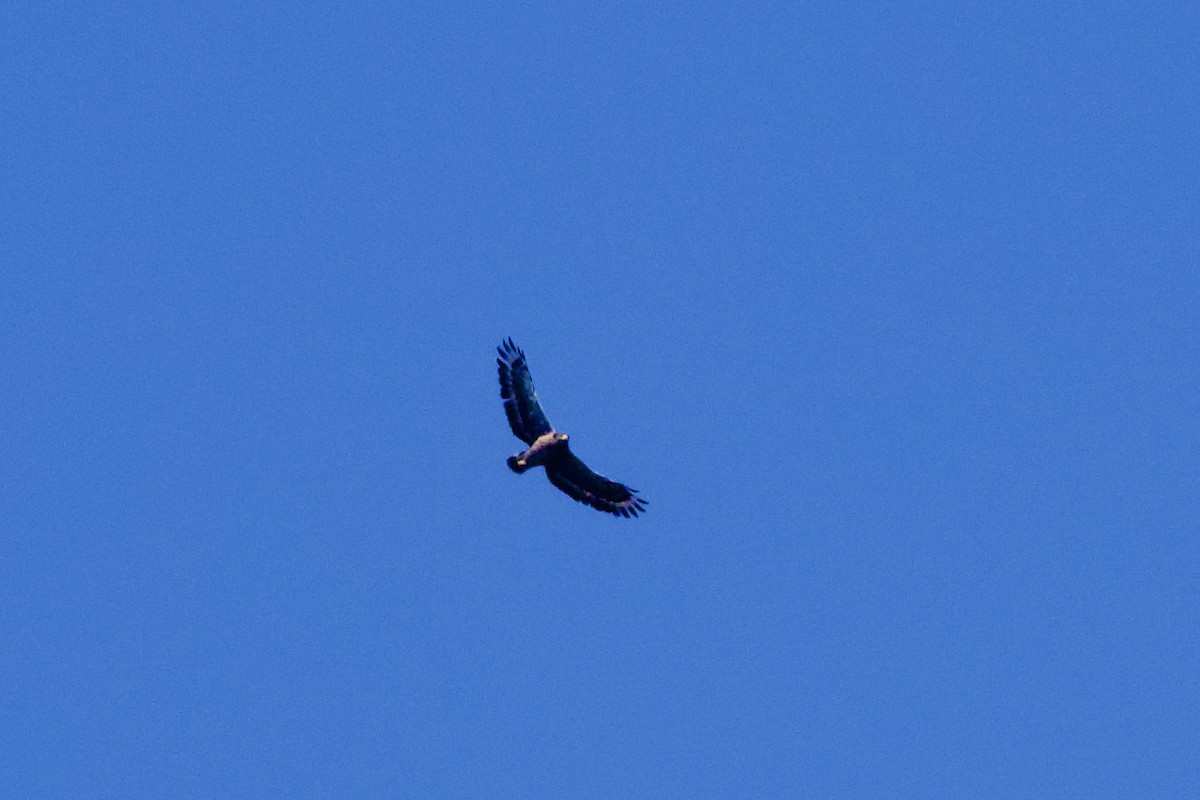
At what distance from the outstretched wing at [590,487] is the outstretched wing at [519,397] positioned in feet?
3.88

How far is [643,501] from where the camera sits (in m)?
58.8

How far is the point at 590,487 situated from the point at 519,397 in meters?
3.74

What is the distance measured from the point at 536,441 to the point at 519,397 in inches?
66.6

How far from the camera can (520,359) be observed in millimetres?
57438

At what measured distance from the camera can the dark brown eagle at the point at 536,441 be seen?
2206 inches

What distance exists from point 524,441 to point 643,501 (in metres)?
4.67

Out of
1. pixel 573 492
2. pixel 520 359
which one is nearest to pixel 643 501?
pixel 573 492

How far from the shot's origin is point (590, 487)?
58.1 m

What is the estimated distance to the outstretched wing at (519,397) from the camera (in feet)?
186

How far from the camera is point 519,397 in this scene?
187ft

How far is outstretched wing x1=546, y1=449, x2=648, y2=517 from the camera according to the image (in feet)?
187

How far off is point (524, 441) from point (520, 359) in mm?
2642

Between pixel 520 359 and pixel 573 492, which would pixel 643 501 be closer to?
pixel 573 492

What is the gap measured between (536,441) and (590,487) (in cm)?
288
